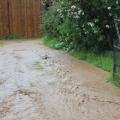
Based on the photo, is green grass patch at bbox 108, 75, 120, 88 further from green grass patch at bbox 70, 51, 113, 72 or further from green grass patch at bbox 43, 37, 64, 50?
green grass patch at bbox 43, 37, 64, 50

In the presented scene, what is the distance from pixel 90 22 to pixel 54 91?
4.08m

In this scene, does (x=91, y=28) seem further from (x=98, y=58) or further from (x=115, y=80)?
(x=115, y=80)

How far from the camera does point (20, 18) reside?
20.4m

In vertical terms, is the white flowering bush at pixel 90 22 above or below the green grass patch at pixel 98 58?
above

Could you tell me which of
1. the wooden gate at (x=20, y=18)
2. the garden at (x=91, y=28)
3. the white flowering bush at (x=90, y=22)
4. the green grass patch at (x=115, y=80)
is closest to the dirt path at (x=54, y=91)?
the green grass patch at (x=115, y=80)

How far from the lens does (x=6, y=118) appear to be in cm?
686

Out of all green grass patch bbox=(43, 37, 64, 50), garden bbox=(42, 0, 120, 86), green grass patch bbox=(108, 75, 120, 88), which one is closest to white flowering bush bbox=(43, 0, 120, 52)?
garden bbox=(42, 0, 120, 86)

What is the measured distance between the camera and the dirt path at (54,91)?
281 inches

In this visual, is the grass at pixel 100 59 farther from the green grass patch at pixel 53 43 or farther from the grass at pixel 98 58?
the green grass patch at pixel 53 43

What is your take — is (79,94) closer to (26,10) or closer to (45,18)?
(45,18)

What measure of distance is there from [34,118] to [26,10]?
14.1 m

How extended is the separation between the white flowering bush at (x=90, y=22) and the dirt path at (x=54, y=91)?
0.70 m

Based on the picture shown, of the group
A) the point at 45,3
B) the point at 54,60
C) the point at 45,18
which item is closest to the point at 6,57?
the point at 54,60

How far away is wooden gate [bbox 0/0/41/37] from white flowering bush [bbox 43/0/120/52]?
275 inches
